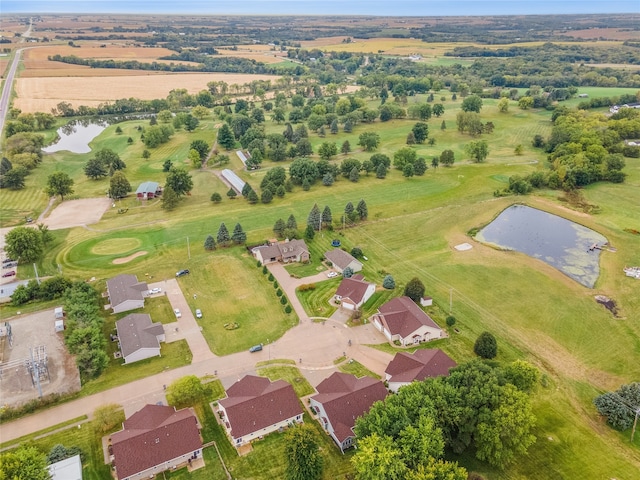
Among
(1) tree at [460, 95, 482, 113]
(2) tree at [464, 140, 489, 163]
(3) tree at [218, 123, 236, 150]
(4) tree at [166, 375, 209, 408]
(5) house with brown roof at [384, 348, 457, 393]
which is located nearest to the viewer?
(4) tree at [166, 375, 209, 408]

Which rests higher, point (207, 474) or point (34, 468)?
point (34, 468)

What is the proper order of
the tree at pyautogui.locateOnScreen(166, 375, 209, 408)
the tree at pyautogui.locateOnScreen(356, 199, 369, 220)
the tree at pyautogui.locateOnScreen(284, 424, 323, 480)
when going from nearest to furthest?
the tree at pyautogui.locateOnScreen(284, 424, 323, 480) → the tree at pyautogui.locateOnScreen(166, 375, 209, 408) → the tree at pyautogui.locateOnScreen(356, 199, 369, 220)

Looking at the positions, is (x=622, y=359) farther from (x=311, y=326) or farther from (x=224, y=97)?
(x=224, y=97)

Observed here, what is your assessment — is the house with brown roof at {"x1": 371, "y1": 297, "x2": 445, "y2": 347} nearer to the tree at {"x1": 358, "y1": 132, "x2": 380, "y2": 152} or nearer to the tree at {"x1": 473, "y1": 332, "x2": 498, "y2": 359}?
the tree at {"x1": 473, "y1": 332, "x2": 498, "y2": 359}

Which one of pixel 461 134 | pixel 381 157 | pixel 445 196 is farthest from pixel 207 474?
pixel 461 134

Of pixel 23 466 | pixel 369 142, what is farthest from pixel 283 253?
pixel 369 142

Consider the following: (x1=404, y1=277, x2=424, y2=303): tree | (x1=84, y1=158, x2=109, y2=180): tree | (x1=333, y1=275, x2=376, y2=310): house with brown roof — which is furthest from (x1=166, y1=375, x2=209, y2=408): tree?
(x1=84, y1=158, x2=109, y2=180): tree
